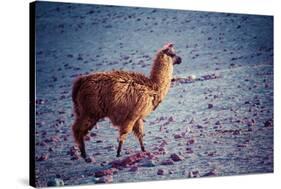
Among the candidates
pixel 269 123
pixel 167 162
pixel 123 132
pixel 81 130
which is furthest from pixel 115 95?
pixel 269 123

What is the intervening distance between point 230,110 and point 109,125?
5.59ft

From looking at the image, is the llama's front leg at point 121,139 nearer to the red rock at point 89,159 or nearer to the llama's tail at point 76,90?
the red rock at point 89,159

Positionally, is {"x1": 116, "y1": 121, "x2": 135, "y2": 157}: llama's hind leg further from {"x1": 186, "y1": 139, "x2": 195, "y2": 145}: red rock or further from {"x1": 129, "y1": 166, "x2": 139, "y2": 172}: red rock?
{"x1": 186, "y1": 139, "x2": 195, "y2": 145}: red rock

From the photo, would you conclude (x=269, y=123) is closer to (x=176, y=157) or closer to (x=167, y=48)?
(x=176, y=157)

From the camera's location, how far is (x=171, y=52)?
8836 mm

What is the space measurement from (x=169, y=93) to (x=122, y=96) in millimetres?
676

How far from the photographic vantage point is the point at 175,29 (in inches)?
349

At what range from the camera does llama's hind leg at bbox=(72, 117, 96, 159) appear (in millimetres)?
8289

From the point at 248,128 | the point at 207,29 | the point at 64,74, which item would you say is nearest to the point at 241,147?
the point at 248,128

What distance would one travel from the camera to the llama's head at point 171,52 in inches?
346

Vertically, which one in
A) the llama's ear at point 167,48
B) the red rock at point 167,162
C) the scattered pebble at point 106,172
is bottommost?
the scattered pebble at point 106,172

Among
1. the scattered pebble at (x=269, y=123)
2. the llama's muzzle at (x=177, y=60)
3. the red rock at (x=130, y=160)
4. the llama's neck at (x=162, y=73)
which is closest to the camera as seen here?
the red rock at (x=130, y=160)

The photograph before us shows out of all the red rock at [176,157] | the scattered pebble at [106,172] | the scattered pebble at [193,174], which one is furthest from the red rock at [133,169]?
the scattered pebble at [193,174]

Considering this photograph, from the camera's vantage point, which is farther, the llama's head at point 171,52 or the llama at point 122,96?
the llama's head at point 171,52
